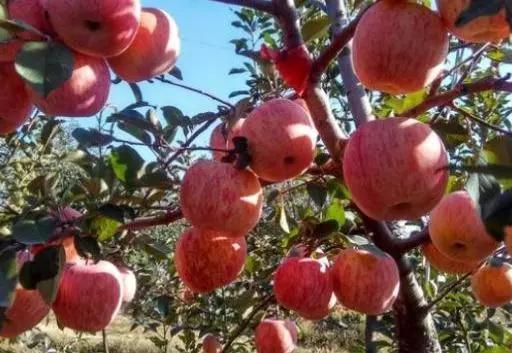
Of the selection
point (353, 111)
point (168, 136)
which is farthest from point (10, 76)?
point (353, 111)

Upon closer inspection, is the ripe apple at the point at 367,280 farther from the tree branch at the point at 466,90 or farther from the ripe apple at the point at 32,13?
the ripe apple at the point at 32,13

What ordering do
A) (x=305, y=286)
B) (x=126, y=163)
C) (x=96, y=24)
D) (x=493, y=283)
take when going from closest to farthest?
(x=96, y=24) < (x=126, y=163) < (x=305, y=286) < (x=493, y=283)

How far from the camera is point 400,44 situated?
1.01 metres

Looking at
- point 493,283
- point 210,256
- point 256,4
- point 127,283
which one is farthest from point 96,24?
point 493,283

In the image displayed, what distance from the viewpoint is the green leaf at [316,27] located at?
1.43m

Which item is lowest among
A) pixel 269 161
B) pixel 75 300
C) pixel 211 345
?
pixel 211 345

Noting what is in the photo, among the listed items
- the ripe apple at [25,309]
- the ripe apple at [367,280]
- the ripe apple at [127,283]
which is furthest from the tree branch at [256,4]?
the ripe apple at [127,283]

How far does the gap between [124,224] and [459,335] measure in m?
2.00

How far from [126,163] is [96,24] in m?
0.34

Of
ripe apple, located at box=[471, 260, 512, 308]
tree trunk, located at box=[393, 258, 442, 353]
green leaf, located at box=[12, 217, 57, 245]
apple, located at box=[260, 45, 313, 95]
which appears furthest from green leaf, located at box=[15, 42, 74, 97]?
ripe apple, located at box=[471, 260, 512, 308]

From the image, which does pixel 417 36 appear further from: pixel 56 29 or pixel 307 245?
pixel 307 245

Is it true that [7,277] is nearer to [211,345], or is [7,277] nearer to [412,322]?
[412,322]

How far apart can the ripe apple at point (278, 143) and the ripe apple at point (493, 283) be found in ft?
3.51

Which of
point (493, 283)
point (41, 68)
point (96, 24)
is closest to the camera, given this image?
point (41, 68)
